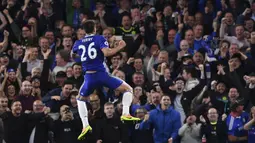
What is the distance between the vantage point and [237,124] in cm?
2823

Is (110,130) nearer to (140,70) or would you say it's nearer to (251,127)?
(140,70)

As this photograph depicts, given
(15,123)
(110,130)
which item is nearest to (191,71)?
(110,130)

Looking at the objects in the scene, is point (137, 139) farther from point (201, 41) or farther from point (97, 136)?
point (201, 41)

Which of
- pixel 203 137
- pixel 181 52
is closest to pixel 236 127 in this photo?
pixel 203 137

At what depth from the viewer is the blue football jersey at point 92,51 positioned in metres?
23.7

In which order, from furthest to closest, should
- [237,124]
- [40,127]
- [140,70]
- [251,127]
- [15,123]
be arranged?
1. [140,70]
2. [237,124]
3. [251,127]
4. [40,127]
5. [15,123]

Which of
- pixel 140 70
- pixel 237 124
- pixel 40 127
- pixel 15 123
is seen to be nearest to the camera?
pixel 15 123

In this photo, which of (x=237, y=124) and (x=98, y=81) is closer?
(x=98, y=81)

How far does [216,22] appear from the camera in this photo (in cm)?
3203

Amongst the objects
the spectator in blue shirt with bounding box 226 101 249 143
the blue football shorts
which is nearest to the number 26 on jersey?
the blue football shorts

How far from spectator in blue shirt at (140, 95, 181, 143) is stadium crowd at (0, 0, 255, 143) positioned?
0.08 feet

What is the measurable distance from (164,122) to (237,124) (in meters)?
1.77

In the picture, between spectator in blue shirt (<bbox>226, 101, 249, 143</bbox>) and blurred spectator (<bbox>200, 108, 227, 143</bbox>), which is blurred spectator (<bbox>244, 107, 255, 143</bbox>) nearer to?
spectator in blue shirt (<bbox>226, 101, 249, 143</bbox>)

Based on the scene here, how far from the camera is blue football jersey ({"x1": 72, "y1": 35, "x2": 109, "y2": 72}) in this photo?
23719mm
